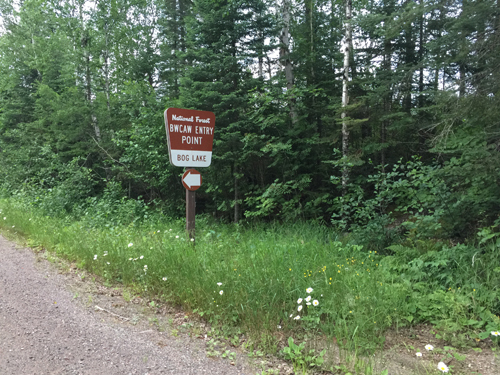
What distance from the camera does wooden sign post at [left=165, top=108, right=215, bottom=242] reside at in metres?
4.54

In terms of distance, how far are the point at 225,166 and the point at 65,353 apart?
251 inches

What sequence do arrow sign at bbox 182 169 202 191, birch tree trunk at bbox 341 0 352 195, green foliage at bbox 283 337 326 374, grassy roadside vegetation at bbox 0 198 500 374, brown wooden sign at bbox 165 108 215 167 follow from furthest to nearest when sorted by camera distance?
birch tree trunk at bbox 341 0 352 195, arrow sign at bbox 182 169 202 191, brown wooden sign at bbox 165 108 215 167, grassy roadside vegetation at bbox 0 198 500 374, green foliage at bbox 283 337 326 374

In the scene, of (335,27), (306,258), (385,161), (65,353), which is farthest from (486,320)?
(335,27)

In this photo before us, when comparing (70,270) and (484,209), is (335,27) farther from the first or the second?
(70,270)

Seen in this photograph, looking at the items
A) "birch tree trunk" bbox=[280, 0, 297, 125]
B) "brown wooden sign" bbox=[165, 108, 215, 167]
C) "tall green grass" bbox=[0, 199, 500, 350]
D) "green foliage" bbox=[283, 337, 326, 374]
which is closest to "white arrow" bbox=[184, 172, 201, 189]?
"brown wooden sign" bbox=[165, 108, 215, 167]

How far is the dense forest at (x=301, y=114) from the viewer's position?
495 centimetres

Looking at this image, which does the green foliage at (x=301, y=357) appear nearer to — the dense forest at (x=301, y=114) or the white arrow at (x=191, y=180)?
the white arrow at (x=191, y=180)

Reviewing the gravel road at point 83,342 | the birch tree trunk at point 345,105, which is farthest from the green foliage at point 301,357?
the birch tree trunk at point 345,105

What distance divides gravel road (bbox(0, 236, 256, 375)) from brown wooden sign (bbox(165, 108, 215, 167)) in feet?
7.11

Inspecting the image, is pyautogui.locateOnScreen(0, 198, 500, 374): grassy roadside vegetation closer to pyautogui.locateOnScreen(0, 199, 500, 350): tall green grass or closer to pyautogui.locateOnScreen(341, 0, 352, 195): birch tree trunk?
pyautogui.locateOnScreen(0, 199, 500, 350): tall green grass

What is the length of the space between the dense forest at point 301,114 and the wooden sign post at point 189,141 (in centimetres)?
286

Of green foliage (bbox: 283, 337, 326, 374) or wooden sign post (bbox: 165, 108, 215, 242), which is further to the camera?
wooden sign post (bbox: 165, 108, 215, 242)

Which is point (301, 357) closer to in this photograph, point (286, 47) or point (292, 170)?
point (292, 170)

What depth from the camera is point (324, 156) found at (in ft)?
28.2
